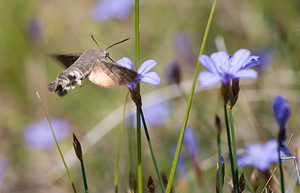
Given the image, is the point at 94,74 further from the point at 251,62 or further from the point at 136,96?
the point at 251,62

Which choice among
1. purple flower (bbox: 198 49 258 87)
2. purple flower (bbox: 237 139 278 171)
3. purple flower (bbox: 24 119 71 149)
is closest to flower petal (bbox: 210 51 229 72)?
purple flower (bbox: 198 49 258 87)

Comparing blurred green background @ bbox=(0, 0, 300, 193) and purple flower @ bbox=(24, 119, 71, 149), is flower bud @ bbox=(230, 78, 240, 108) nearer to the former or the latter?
blurred green background @ bbox=(0, 0, 300, 193)

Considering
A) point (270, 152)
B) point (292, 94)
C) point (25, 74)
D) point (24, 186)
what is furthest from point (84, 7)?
point (270, 152)

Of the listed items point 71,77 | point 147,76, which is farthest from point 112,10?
point 147,76

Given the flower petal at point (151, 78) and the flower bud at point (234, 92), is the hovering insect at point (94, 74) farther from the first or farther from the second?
the flower bud at point (234, 92)

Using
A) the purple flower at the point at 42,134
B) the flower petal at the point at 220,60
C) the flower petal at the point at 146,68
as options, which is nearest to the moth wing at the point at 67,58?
the flower petal at the point at 146,68

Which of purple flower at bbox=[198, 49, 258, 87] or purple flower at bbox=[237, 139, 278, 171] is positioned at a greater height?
purple flower at bbox=[198, 49, 258, 87]
